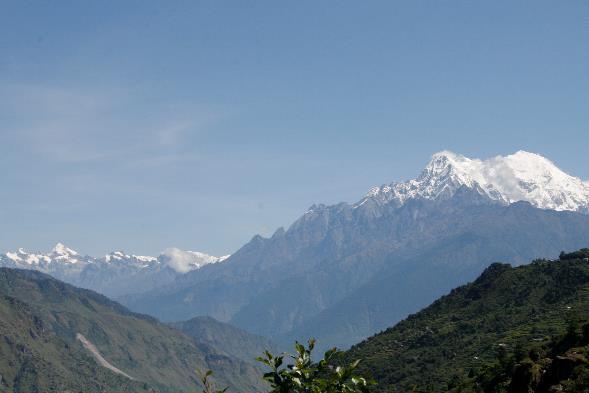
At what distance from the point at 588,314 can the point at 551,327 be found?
33.6 ft

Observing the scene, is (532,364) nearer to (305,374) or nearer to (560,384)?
(560,384)

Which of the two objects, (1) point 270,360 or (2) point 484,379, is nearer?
(1) point 270,360

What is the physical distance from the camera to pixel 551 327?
19962 cm

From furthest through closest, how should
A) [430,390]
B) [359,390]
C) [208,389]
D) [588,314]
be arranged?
[588,314] → [430,390] → [208,389] → [359,390]

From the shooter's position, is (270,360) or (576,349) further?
(576,349)

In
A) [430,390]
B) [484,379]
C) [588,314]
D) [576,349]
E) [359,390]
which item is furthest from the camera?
[588,314]

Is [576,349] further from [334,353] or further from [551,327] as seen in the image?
[551,327]

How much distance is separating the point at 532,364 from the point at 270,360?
237ft

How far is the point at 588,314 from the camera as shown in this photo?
198m

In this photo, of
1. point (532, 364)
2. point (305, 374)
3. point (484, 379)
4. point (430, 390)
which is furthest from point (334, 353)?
point (430, 390)

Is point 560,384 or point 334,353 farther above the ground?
point 334,353

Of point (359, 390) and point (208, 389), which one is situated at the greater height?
point (208, 389)

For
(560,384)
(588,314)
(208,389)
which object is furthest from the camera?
(588,314)

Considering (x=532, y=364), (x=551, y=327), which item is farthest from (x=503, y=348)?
(x=532, y=364)
